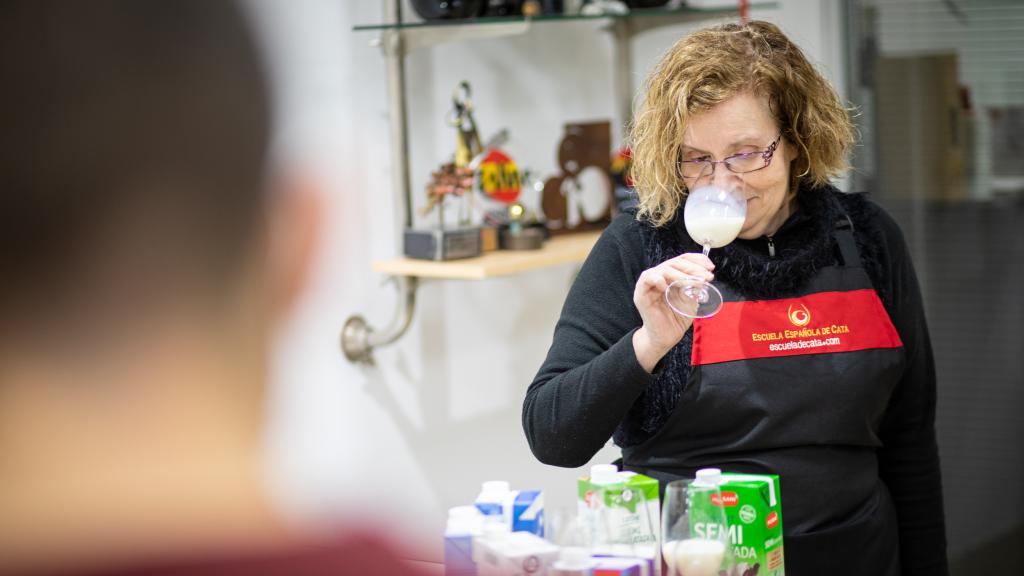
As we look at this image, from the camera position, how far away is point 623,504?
1.10 m

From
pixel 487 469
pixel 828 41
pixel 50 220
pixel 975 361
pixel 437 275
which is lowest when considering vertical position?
pixel 487 469

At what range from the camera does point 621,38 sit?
9.14 feet

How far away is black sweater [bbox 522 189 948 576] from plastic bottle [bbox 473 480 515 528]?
0.23m

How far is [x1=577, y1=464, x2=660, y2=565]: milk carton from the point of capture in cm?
106

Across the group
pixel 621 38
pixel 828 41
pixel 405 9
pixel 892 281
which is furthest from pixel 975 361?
pixel 405 9

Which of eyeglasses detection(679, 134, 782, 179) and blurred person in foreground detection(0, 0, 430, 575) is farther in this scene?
eyeglasses detection(679, 134, 782, 179)

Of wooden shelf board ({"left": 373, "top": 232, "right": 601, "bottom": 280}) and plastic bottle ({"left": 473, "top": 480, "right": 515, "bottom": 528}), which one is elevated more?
wooden shelf board ({"left": 373, "top": 232, "right": 601, "bottom": 280})

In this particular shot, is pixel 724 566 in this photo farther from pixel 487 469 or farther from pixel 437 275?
pixel 487 469

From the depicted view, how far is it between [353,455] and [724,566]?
80cm

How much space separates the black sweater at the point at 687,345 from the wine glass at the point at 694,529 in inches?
8.2

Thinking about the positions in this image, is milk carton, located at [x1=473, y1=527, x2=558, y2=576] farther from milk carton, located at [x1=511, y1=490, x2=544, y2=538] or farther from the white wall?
the white wall

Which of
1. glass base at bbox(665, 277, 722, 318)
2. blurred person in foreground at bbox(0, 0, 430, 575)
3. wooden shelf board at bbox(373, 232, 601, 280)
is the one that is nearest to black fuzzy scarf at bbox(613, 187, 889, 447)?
glass base at bbox(665, 277, 722, 318)

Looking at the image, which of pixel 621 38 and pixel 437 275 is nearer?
pixel 437 275

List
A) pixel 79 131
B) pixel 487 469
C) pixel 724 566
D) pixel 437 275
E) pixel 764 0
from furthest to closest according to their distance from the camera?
pixel 764 0
pixel 487 469
pixel 437 275
pixel 724 566
pixel 79 131
